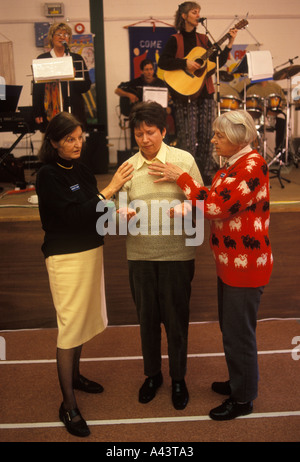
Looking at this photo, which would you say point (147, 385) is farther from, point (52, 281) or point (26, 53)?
point (26, 53)

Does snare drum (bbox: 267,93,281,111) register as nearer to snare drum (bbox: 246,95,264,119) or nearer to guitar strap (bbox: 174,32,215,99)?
snare drum (bbox: 246,95,264,119)

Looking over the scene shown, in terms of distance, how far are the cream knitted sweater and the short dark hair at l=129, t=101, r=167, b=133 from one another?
15 cm

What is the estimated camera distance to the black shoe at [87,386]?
243 cm

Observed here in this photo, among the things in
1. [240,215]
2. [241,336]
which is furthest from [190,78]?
[241,336]

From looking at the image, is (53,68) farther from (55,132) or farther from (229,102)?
(229,102)

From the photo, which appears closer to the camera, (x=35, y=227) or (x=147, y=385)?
(x=147, y=385)

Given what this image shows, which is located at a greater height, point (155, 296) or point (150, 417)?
point (155, 296)

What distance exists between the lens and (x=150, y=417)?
219 cm

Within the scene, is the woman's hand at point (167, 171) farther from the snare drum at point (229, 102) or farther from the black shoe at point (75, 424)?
the snare drum at point (229, 102)

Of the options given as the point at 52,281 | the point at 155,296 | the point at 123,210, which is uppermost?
the point at 123,210

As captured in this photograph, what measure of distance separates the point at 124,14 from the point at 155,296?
6.03m

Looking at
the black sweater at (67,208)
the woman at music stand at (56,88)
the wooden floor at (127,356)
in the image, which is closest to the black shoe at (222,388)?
the wooden floor at (127,356)

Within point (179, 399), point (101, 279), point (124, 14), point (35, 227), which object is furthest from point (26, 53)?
point (179, 399)

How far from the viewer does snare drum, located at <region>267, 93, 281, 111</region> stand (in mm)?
5480
